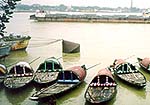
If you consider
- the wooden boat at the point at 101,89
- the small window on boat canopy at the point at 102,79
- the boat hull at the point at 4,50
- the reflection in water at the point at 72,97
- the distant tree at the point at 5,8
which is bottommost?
the reflection in water at the point at 72,97

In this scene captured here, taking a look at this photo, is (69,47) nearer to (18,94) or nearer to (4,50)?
(4,50)

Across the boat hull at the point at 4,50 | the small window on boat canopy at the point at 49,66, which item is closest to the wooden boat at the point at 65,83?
the small window on boat canopy at the point at 49,66

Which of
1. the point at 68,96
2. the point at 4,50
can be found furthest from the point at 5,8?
the point at 68,96

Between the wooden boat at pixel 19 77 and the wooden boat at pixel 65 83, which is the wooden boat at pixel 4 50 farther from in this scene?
the wooden boat at pixel 65 83

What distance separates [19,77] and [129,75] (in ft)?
21.6

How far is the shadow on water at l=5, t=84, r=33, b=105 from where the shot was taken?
52.4 feet

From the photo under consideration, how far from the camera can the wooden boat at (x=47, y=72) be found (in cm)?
1761

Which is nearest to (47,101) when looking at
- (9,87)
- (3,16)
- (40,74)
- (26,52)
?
(9,87)

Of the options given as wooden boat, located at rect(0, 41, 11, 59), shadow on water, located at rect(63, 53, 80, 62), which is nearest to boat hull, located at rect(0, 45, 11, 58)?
wooden boat, located at rect(0, 41, 11, 59)

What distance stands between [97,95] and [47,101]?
241cm

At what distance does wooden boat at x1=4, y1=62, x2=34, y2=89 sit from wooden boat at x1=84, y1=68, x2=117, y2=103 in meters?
3.83

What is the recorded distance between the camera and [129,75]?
1875 centimetres

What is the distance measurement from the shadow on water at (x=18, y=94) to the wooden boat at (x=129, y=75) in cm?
553

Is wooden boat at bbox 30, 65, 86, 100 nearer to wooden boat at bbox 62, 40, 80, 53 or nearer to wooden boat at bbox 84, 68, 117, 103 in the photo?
wooden boat at bbox 84, 68, 117, 103
